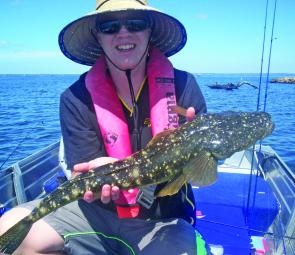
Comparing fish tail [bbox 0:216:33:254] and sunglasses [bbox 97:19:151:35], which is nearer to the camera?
fish tail [bbox 0:216:33:254]

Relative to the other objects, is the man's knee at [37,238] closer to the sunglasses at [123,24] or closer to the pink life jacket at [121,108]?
the pink life jacket at [121,108]

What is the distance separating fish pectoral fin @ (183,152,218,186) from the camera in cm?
345

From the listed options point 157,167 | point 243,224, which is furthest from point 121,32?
point 243,224

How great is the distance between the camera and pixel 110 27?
159 inches

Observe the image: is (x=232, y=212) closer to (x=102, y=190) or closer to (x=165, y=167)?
(x=165, y=167)

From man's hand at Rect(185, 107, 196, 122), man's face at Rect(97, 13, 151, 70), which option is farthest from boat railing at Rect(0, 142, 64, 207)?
man's hand at Rect(185, 107, 196, 122)

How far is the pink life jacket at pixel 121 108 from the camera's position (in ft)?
13.1

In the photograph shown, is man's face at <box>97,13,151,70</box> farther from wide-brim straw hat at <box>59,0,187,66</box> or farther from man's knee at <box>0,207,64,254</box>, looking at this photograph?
man's knee at <box>0,207,64,254</box>

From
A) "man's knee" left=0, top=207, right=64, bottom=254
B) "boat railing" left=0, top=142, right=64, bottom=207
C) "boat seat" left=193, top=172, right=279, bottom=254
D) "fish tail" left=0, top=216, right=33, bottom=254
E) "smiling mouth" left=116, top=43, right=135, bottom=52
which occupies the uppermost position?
"smiling mouth" left=116, top=43, right=135, bottom=52

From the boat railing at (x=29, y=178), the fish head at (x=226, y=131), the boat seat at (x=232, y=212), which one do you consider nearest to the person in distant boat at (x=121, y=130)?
the fish head at (x=226, y=131)

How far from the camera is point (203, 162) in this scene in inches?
137

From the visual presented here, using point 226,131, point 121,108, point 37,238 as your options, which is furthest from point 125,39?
point 37,238

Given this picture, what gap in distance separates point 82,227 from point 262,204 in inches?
146

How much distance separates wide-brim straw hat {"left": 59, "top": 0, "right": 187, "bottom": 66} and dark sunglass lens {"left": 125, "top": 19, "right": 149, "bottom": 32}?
13 centimetres
